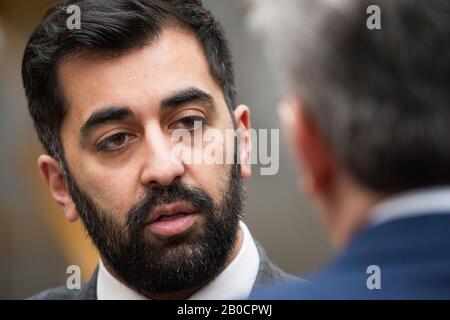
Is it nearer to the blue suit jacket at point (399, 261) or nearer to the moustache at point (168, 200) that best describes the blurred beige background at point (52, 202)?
the moustache at point (168, 200)

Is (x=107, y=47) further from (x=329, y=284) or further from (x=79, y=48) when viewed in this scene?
(x=329, y=284)

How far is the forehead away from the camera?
1934 millimetres

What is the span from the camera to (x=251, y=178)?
2.17 m

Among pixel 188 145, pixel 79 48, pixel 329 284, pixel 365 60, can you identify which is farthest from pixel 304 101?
pixel 79 48

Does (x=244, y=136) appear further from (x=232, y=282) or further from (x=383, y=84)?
(x=383, y=84)

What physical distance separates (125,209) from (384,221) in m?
1.09

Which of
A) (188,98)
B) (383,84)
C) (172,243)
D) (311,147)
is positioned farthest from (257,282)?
(383,84)

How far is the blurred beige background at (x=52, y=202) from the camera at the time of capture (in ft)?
7.04

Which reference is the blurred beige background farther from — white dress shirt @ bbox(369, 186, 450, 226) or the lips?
white dress shirt @ bbox(369, 186, 450, 226)

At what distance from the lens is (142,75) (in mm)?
1944

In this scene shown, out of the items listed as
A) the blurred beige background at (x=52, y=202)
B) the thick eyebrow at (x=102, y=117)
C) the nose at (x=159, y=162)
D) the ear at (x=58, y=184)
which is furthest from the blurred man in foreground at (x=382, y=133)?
the ear at (x=58, y=184)

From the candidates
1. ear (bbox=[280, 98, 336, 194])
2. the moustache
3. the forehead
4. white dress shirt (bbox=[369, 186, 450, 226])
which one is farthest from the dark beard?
white dress shirt (bbox=[369, 186, 450, 226])

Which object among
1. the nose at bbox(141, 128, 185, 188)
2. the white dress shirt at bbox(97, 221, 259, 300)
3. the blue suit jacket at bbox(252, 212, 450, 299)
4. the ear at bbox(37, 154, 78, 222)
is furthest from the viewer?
the ear at bbox(37, 154, 78, 222)

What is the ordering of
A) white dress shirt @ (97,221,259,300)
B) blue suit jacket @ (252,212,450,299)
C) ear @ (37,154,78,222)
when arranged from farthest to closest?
ear @ (37,154,78,222), white dress shirt @ (97,221,259,300), blue suit jacket @ (252,212,450,299)
